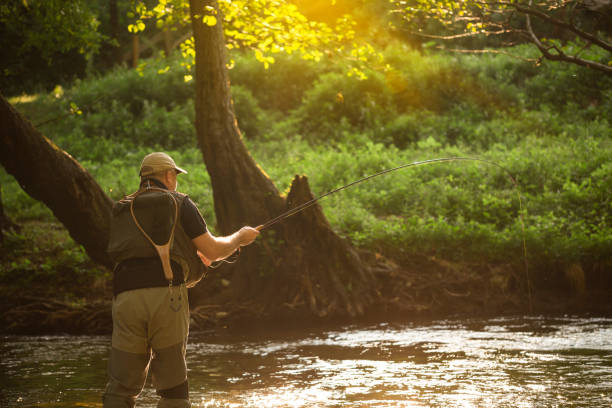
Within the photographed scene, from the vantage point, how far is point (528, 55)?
76.8 feet

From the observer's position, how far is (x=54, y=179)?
31.4 ft

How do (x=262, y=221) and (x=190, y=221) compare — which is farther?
(x=262, y=221)

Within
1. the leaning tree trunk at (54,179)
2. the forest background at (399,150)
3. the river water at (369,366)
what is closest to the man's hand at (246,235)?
the river water at (369,366)

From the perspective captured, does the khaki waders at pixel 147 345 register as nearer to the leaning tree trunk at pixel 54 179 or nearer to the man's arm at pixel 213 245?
the man's arm at pixel 213 245

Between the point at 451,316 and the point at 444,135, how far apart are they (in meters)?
9.02

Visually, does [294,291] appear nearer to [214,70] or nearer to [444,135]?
[214,70]

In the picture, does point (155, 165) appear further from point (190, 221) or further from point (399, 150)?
point (399, 150)

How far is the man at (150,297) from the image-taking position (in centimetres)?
→ 449

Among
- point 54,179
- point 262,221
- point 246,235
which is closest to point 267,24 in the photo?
point 262,221

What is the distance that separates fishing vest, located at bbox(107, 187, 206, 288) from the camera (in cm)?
454

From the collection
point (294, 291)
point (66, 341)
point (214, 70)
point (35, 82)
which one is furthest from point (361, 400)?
point (35, 82)

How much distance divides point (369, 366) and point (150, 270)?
3924mm

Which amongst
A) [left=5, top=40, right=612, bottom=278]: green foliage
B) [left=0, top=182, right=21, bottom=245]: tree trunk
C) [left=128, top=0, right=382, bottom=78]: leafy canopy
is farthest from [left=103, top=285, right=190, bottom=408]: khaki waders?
[left=0, top=182, right=21, bottom=245]: tree trunk

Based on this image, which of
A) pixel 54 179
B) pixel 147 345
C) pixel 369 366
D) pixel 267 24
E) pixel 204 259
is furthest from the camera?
pixel 267 24
